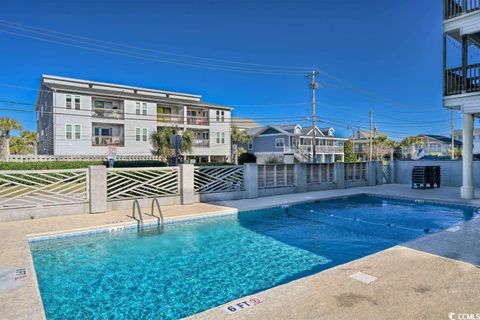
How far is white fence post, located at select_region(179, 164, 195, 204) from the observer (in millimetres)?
10820

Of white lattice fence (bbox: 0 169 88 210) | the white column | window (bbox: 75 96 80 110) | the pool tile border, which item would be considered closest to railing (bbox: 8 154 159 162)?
window (bbox: 75 96 80 110)

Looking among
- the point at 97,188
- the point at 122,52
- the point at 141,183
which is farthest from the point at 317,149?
the point at 97,188

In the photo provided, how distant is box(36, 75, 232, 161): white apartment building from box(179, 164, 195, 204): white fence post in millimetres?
13958

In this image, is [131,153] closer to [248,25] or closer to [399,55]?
[248,25]

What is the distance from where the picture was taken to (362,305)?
3066mm

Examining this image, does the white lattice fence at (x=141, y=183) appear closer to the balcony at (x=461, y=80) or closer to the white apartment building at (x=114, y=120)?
the balcony at (x=461, y=80)

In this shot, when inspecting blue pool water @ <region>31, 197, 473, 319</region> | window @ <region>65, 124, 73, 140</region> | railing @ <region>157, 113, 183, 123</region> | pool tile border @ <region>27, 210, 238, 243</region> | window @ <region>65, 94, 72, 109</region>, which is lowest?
blue pool water @ <region>31, 197, 473, 319</region>

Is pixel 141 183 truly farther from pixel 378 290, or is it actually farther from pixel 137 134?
pixel 137 134

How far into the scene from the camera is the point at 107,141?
88.2 ft

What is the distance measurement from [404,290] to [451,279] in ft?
2.78

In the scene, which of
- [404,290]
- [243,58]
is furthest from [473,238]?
[243,58]

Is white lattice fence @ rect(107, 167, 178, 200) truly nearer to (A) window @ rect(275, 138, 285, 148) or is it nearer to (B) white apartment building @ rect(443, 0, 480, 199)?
(B) white apartment building @ rect(443, 0, 480, 199)

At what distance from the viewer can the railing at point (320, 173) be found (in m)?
15.1

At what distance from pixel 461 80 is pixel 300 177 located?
7.60 meters
